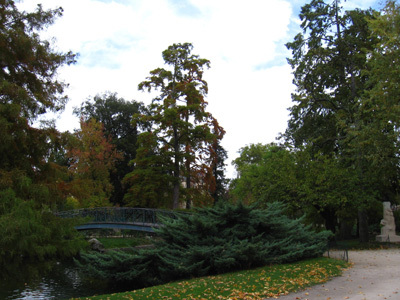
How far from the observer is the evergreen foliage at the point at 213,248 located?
1155cm

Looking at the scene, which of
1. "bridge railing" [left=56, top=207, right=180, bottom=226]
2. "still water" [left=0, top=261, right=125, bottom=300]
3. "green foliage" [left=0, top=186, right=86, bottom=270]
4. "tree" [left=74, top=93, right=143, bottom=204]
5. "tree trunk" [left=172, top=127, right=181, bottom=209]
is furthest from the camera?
"tree" [left=74, top=93, right=143, bottom=204]

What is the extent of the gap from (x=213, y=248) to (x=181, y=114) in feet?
61.1

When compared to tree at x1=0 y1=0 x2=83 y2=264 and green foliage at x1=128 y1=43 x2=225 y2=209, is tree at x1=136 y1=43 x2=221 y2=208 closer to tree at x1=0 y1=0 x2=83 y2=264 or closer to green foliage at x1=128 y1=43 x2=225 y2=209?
green foliage at x1=128 y1=43 x2=225 y2=209

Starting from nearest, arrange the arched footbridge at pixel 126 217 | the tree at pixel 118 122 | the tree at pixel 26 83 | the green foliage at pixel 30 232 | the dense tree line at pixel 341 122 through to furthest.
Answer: the green foliage at pixel 30 232 < the tree at pixel 26 83 < the dense tree line at pixel 341 122 < the arched footbridge at pixel 126 217 < the tree at pixel 118 122

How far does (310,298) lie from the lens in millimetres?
7770

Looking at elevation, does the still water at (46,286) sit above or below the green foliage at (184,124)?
below

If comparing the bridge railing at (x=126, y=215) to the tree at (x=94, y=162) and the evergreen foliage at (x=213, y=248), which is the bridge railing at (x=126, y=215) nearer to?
the tree at (x=94, y=162)

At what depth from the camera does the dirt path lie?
7840mm

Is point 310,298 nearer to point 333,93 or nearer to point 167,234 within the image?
point 167,234

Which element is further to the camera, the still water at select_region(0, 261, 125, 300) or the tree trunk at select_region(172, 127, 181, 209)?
the tree trunk at select_region(172, 127, 181, 209)

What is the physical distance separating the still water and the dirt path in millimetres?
7532

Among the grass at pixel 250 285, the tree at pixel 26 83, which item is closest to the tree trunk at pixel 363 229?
the grass at pixel 250 285

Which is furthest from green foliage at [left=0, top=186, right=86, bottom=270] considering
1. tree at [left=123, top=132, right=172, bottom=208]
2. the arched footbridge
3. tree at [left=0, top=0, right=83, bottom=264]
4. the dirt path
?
tree at [left=123, top=132, right=172, bottom=208]

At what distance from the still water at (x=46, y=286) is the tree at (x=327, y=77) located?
14.3 meters
